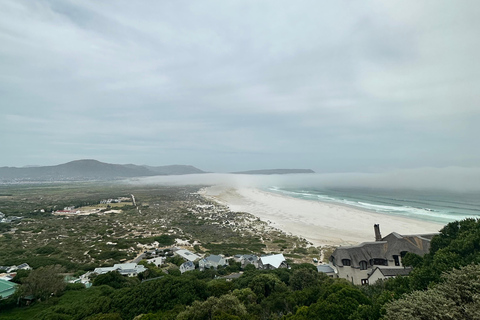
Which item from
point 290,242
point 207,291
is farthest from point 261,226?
point 207,291

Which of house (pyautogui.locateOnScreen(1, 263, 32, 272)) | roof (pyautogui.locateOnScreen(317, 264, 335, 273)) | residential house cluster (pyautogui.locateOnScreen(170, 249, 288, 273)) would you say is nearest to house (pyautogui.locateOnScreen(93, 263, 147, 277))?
residential house cluster (pyautogui.locateOnScreen(170, 249, 288, 273))

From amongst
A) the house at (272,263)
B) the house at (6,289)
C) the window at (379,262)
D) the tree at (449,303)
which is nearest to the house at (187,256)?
the house at (272,263)

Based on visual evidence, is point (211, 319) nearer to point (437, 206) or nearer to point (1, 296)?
point (1, 296)

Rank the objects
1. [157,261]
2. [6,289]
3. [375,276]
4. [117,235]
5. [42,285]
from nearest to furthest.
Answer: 1. [6,289]
2. [42,285]
3. [375,276]
4. [157,261]
5. [117,235]

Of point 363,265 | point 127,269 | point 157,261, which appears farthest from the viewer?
point 157,261

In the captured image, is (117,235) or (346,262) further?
(117,235)

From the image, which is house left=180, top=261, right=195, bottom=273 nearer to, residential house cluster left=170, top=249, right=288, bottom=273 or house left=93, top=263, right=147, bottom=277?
residential house cluster left=170, top=249, right=288, bottom=273

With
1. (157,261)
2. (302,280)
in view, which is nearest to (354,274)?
(302,280)

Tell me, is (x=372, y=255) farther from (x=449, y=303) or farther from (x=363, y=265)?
(x=449, y=303)
